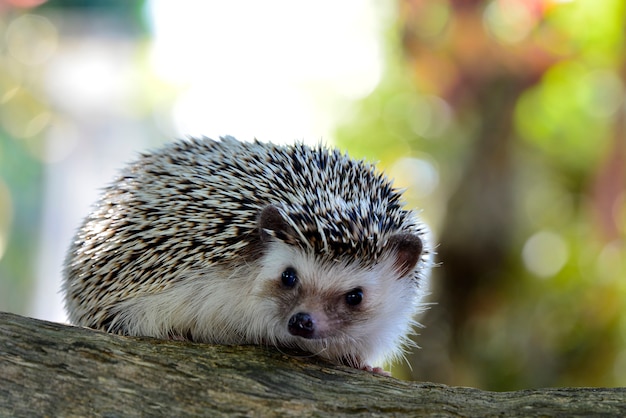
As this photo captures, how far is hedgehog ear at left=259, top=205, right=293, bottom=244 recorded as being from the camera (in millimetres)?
3146

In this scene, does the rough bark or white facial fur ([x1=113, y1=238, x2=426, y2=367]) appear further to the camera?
white facial fur ([x1=113, y1=238, x2=426, y2=367])

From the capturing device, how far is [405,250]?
339cm

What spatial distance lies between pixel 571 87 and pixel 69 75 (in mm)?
9336

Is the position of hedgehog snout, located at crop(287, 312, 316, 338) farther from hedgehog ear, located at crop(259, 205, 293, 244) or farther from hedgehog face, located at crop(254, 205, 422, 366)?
hedgehog ear, located at crop(259, 205, 293, 244)

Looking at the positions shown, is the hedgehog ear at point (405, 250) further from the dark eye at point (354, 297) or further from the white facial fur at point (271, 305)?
the dark eye at point (354, 297)

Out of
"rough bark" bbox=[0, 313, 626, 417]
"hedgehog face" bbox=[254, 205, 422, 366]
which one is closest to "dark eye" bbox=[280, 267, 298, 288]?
"hedgehog face" bbox=[254, 205, 422, 366]

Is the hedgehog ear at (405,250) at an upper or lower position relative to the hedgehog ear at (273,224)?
upper

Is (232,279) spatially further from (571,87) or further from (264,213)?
(571,87)

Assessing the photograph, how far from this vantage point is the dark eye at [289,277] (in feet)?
10.7

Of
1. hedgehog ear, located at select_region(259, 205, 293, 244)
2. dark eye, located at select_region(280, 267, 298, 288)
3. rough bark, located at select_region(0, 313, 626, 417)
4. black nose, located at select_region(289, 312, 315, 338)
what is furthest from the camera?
dark eye, located at select_region(280, 267, 298, 288)

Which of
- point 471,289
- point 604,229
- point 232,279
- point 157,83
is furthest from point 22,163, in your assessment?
point 232,279

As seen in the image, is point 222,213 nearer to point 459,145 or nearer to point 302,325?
point 302,325

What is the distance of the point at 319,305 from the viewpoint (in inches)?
128

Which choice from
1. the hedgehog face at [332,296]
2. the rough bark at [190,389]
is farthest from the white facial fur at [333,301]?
the rough bark at [190,389]
